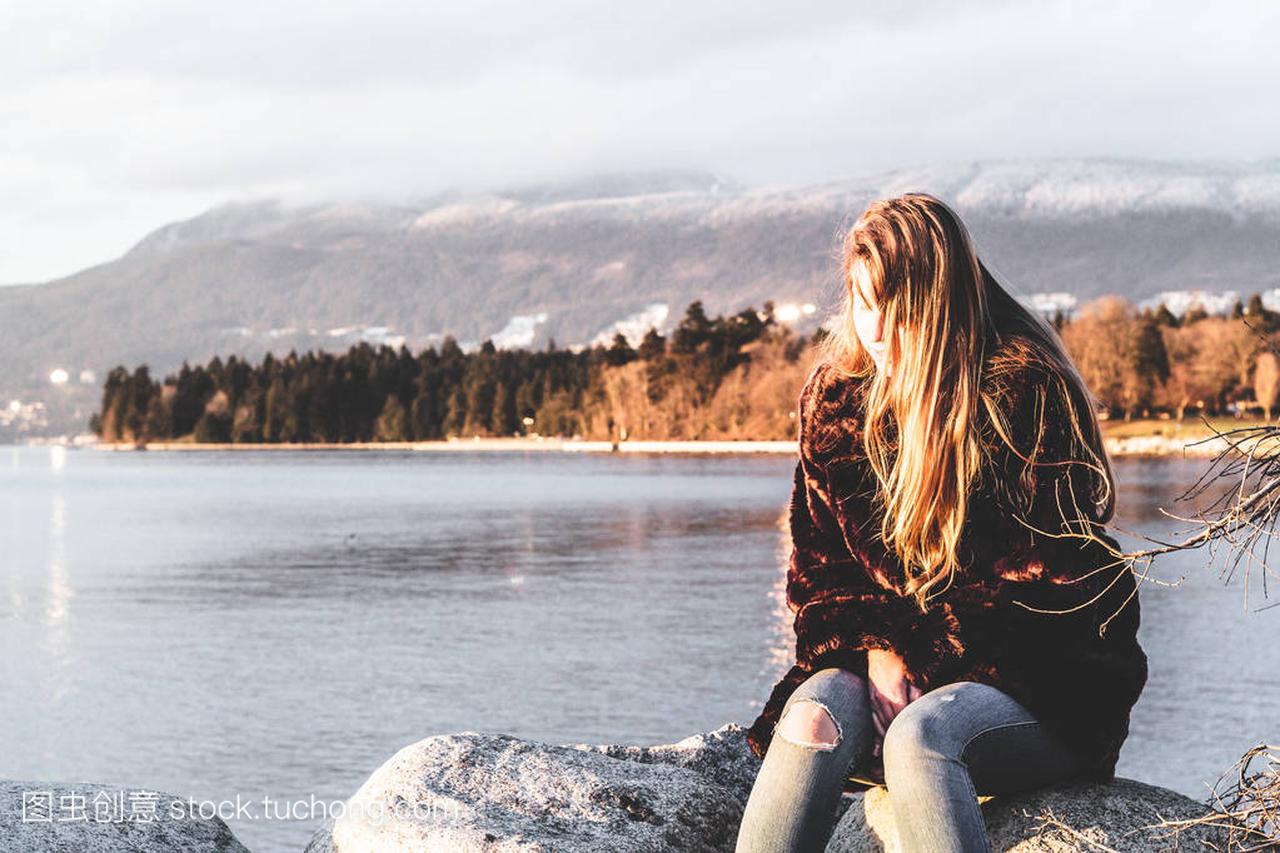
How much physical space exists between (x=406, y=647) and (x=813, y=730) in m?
17.7

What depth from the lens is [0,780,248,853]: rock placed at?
4.39 metres

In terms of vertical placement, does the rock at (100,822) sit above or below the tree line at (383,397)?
below

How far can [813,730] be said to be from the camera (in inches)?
135

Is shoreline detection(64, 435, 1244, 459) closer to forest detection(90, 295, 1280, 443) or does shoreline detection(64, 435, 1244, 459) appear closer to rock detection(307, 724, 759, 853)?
forest detection(90, 295, 1280, 443)

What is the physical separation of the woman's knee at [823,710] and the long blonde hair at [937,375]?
0.27 meters

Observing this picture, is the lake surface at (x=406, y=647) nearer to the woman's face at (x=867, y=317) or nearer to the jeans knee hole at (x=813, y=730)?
the jeans knee hole at (x=813, y=730)

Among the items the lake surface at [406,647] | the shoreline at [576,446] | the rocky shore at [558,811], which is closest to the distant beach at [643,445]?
the shoreline at [576,446]

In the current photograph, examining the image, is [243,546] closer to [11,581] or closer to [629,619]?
[11,581]

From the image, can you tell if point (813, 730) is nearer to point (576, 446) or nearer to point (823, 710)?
point (823, 710)

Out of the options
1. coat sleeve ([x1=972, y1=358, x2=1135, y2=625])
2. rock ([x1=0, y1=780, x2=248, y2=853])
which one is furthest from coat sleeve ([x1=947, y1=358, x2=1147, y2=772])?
rock ([x1=0, y1=780, x2=248, y2=853])

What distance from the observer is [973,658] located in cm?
357

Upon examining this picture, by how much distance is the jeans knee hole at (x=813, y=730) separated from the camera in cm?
342

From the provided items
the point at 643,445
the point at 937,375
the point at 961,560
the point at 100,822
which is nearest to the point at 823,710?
the point at 961,560

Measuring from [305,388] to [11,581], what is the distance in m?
141
